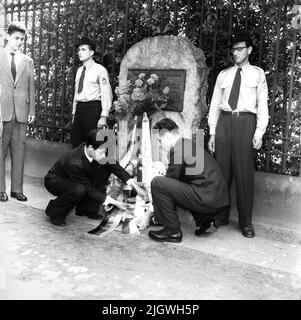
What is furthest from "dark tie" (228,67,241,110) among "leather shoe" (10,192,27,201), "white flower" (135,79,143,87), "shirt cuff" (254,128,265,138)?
"leather shoe" (10,192,27,201)

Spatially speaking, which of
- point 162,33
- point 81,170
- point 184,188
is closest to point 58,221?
point 81,170

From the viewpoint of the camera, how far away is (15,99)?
575 cm

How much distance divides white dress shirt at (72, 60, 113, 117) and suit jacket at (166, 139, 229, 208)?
1.73 meters

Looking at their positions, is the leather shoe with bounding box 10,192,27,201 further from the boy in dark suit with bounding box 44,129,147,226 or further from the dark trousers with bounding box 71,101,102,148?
the dark trousers with bounding box 71,101,102,148

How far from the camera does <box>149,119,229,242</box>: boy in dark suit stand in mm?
4484

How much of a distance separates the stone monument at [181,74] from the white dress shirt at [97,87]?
0.63 metres

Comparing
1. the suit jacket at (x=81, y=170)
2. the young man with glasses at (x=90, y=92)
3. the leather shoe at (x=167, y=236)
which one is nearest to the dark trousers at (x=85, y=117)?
the young man with glasses at (x=90, y=92)

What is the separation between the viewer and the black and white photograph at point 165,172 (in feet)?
11.8

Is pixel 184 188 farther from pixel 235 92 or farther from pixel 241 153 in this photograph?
pixel 235 92

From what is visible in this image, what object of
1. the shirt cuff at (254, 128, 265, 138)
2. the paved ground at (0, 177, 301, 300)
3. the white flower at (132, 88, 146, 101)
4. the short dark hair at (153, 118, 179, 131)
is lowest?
the paved ground at (0, 177, 301, 300)

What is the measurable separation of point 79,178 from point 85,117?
1391 millimetres
